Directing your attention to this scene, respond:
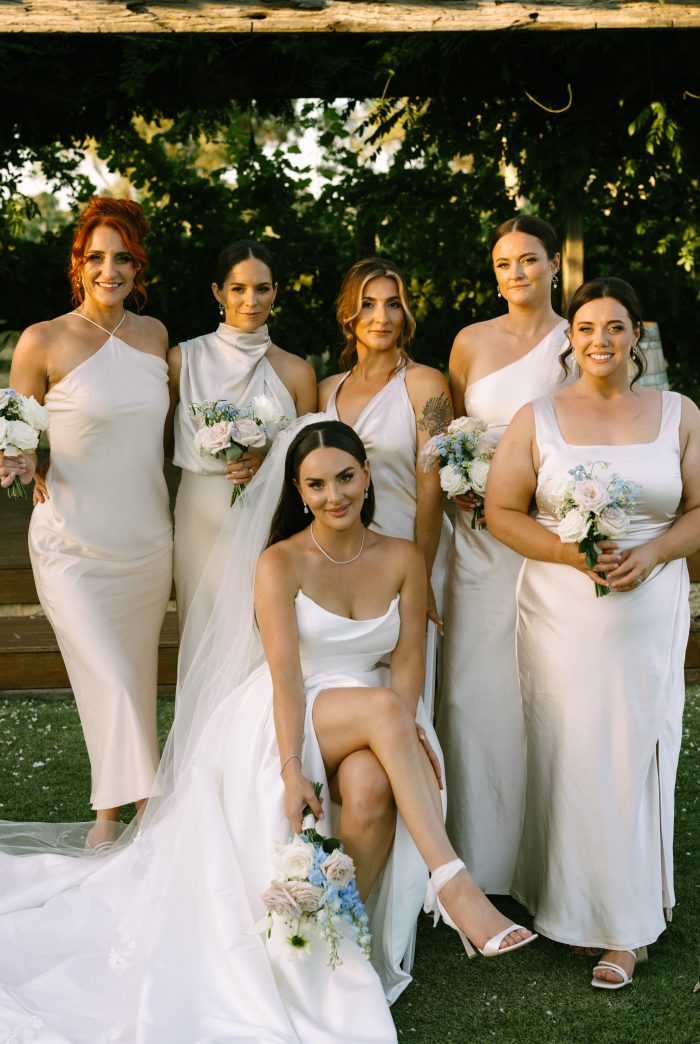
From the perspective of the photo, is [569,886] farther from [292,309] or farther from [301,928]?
[292,309]

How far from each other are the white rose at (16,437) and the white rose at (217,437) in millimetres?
573

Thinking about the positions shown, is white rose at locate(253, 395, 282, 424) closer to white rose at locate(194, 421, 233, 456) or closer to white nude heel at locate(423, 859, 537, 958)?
white rose at locate(194, 421, 233, 456)

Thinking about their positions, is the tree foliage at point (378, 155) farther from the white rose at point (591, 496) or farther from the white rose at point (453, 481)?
the white rose at point (591, 496)

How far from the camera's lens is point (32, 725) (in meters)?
6.39

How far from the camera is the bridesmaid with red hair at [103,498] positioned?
4320 millimetres

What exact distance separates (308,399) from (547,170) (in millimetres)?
3984

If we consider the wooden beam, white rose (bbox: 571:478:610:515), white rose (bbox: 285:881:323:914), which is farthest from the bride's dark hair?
the wooden beam

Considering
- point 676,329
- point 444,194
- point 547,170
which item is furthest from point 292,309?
point 676,329

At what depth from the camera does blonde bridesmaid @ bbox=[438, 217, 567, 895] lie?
4.12 metres

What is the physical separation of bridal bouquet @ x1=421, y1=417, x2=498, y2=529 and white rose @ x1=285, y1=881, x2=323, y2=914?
146 centimetres

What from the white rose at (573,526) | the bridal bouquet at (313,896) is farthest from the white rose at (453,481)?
the bridal bouquet at (313,896)

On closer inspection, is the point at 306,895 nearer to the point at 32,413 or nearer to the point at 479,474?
the point at 479,474

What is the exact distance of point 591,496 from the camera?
3324 millimetres

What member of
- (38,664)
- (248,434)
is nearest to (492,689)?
(248,434)
